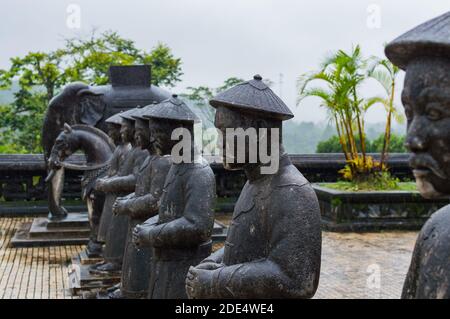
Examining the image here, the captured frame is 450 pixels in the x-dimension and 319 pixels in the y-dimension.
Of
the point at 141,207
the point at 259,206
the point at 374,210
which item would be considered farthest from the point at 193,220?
the point at 374,210

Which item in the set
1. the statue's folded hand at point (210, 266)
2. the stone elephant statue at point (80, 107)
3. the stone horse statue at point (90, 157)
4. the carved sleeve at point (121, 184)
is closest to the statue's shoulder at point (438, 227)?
the statue's folded hand at point (210, 266)

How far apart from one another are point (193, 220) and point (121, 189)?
2.68 metres

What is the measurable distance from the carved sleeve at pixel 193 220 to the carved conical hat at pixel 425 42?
231 cm

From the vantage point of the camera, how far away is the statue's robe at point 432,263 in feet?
6.26

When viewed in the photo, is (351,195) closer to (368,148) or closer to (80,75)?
(368,148)

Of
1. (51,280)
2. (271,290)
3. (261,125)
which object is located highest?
(261,125)

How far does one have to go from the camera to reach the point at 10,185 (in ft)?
44.3

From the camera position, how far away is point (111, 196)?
289 inches

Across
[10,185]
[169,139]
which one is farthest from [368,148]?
[169,139]

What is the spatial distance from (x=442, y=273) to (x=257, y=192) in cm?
129

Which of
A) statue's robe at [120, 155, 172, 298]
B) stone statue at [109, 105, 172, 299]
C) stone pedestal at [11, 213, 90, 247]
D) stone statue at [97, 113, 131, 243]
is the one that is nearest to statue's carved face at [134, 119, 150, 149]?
stone statue at [109, 105, 172, 299]

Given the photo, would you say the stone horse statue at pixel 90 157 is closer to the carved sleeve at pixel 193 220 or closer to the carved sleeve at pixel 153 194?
the carved sleeve at pixel 153 194

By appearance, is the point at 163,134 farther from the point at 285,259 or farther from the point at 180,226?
the point at 285,259

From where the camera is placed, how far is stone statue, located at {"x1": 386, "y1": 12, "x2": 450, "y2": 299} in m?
1.86
